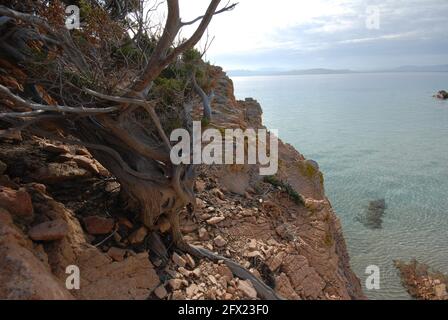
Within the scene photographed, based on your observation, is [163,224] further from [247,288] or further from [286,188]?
[286,188]

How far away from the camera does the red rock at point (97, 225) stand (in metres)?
5.46

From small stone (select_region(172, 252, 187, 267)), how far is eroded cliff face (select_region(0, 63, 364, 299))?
3 centimetres

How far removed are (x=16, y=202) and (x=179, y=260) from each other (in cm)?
258

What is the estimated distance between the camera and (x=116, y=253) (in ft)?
17.2

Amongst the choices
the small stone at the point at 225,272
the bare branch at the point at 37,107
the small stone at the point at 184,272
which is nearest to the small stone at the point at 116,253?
the small stone at the point at 184,272

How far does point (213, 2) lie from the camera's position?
3.81m

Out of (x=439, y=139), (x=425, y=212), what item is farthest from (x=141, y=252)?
(x=439, y=139)

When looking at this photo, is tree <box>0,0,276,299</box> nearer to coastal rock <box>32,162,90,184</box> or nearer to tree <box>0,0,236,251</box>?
tree <box>0,0,236,251</box>

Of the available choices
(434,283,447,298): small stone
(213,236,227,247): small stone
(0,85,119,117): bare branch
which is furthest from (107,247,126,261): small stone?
(434,283,447,298): small stone

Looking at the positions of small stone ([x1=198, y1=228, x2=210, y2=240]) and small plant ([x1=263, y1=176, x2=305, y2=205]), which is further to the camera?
small plant ([x1=263, y1=176, x2=305, y2=205])

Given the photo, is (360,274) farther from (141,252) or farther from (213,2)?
(213,2)

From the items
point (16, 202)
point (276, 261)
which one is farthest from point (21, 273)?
point (276, 261)

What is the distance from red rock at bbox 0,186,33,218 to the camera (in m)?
4.55

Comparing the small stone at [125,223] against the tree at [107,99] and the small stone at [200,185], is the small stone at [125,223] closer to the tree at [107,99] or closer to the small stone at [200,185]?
the tree at [107,99]
